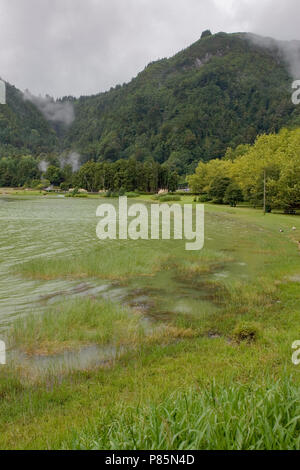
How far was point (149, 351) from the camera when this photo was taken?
8891mm

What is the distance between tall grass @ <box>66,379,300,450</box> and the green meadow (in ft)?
0.06

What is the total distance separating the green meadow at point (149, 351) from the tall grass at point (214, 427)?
20 millimetres

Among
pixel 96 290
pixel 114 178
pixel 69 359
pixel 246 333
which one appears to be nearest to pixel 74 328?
pixel 69 359

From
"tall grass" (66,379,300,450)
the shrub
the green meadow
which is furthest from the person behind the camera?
the shrub

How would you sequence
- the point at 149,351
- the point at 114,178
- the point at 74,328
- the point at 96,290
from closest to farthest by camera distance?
1. the point at 149,351
2. the point at 74,328
3. the point at 96,290
4. the point at 114,178

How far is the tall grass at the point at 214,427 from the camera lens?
3803mm

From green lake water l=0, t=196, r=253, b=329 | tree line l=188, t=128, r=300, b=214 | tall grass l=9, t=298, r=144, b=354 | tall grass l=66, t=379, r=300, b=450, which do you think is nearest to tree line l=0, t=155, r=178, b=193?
tree line l=188, t=128, r=300, b=214

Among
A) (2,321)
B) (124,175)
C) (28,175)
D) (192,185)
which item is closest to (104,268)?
(2,321)

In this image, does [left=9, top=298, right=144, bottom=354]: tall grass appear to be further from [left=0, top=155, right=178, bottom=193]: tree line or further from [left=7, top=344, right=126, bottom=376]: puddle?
[left=0, top=155, right=178, bottom=193]: tree line

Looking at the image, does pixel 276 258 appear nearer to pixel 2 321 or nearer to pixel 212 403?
pixel 2 321

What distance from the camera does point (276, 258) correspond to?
69.3 feet

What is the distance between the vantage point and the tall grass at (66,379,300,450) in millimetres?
3803

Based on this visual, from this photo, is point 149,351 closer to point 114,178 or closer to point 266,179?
point 266,179

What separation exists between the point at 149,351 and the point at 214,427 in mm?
5075
